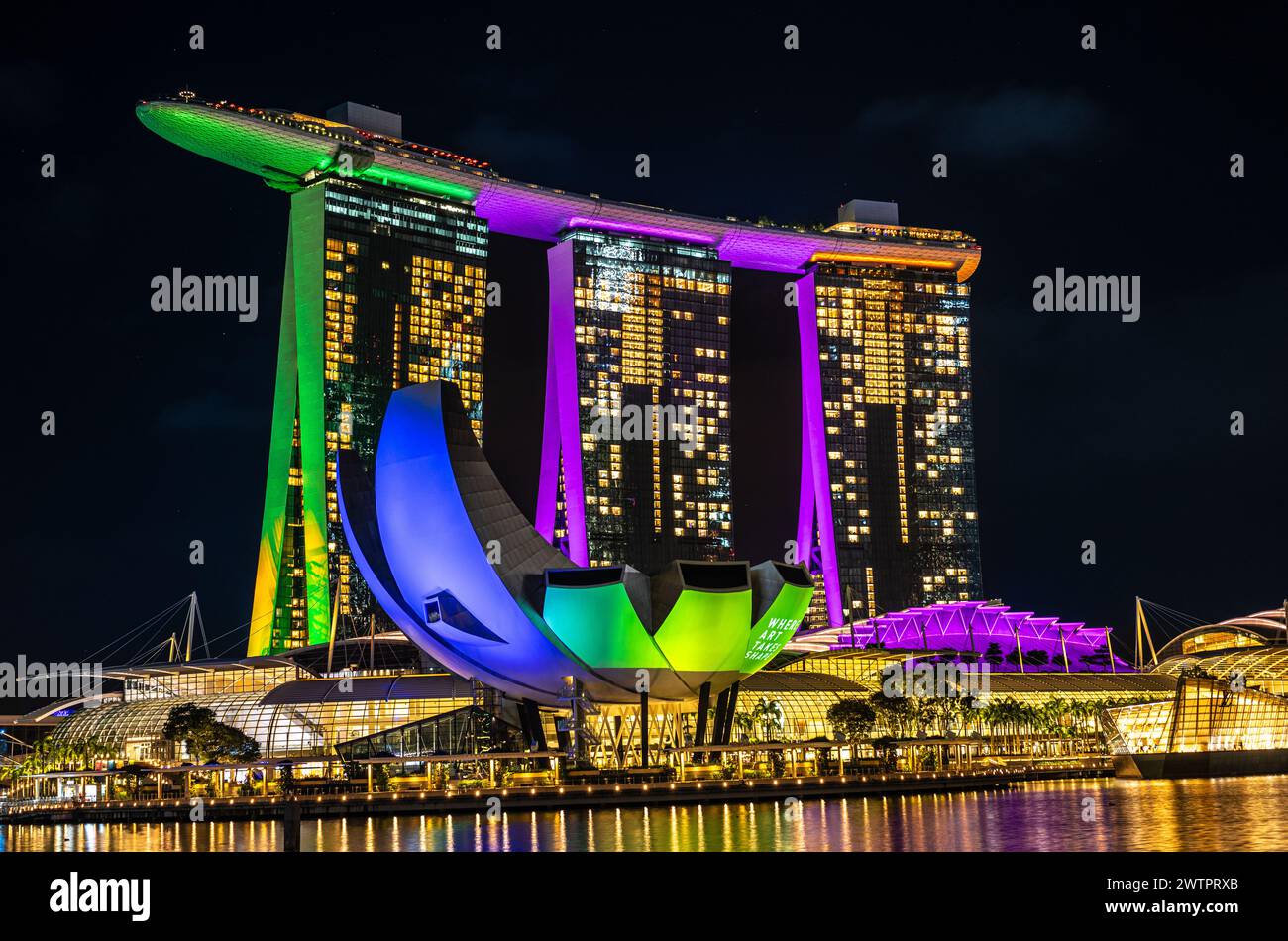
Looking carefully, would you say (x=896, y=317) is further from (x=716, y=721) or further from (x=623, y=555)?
(x=716, y=721)

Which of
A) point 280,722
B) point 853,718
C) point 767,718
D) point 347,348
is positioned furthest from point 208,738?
point 347,348

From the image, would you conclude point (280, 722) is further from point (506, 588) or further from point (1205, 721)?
point (1205, 721)

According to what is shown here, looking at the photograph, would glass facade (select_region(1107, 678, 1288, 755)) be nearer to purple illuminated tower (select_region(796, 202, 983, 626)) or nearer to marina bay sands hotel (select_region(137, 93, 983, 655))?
marina bay sands hotel (select_region(137, 93, 983, 655))

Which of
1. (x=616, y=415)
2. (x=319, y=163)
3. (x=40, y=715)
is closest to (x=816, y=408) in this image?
(x=616, y=415)

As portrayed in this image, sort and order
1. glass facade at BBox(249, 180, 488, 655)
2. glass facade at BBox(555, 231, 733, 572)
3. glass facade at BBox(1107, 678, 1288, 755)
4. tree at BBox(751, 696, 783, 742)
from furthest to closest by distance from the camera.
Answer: glass facade at BBox(555, 231, 733, 572), glass facade at BBox(249, 180, 488, 655), tree at BBox(751, 696, 783, 742), glass facade at BBox(1107, 678, 1288, 755)

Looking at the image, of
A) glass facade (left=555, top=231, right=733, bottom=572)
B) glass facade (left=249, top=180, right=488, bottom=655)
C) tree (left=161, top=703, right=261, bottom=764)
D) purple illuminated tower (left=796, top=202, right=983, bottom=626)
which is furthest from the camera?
purple illuminated tower (left=796, top=202, right=983, bottom=626)

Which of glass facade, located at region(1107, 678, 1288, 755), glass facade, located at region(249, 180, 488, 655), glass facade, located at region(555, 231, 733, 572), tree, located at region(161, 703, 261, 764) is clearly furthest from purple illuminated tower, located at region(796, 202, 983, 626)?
tree, located at region(161, 703, 261, 764)
